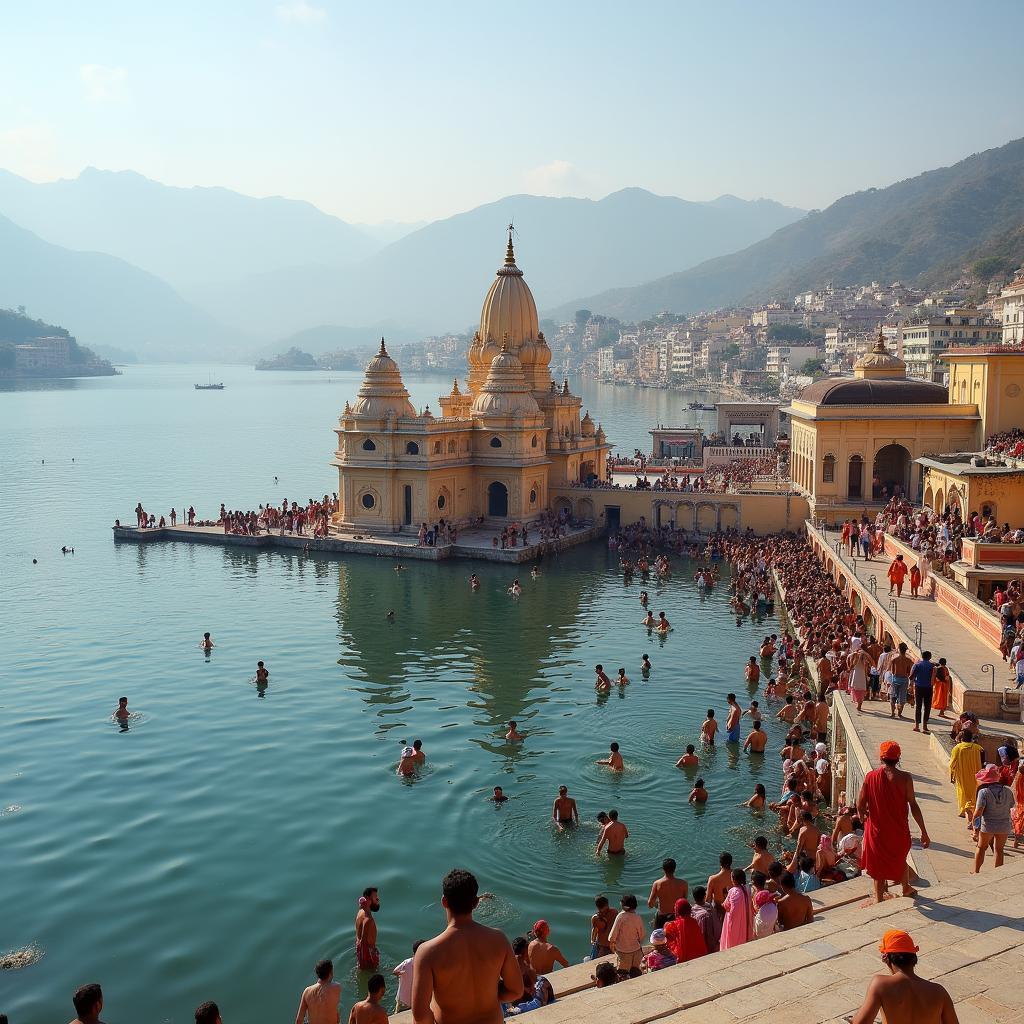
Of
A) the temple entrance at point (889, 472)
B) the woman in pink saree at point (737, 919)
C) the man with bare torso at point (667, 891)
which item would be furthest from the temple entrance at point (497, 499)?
the woman in pink saree at point (737, 919)

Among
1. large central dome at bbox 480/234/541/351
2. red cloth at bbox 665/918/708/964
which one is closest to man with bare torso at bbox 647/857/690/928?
red cloth at bbox 665/918/708/964

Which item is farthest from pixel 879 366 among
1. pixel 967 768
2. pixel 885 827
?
pixel 885 827

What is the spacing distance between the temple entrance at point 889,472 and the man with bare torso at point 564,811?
26.9 meters

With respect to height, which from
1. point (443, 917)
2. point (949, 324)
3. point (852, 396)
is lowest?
point (443, 917)

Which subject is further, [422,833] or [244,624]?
[244,624]

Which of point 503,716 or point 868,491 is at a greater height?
point 868,491

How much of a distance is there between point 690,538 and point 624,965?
32578 millimetres

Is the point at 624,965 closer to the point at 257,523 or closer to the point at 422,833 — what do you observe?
the point at 422,833

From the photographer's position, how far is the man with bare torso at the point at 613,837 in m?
15.1

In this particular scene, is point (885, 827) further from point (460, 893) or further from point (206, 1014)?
point (206, 1014)

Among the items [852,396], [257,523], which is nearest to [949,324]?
[852,396]

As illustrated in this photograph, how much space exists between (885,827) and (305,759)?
42.2ft

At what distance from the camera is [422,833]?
16531 mm

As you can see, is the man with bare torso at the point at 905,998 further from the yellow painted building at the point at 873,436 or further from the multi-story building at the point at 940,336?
the multi-story building at the point at 940,336
